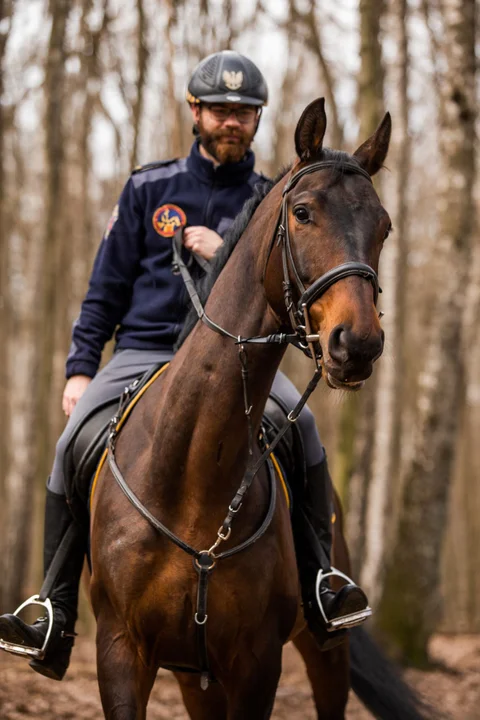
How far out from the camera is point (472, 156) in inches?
429

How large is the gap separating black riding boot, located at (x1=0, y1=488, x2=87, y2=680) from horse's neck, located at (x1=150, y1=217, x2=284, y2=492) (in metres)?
0.96

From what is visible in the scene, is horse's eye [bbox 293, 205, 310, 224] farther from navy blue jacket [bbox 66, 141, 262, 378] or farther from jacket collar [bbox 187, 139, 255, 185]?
jacket collar [bbox 187, 139, 255, 185]

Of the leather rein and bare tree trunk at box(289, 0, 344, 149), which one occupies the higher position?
bare tree trunk at box(289, 0, 344, 149)

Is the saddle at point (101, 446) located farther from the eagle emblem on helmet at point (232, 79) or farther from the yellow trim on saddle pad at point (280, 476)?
the eagle emblem on helmet at point (232, 79)

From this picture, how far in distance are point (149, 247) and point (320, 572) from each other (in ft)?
6.11

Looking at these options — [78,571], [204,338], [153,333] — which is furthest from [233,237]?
[78,571]

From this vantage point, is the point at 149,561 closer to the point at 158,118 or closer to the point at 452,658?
the point at 452,658

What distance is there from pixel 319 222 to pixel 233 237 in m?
0.72

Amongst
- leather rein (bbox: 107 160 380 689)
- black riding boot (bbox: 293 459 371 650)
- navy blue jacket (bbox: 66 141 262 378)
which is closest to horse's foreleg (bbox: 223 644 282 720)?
leather rein (bbox: 107 160 380 689)

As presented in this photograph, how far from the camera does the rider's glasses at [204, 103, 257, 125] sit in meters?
4.95

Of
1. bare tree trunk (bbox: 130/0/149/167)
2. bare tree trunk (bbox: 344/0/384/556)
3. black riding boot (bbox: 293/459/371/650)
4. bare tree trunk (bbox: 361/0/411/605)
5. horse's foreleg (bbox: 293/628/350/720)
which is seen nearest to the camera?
black riding boot (bbox: 293/459/371/650)

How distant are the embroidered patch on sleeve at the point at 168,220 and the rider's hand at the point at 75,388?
34.1 inches

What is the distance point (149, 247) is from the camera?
4957 millimetres

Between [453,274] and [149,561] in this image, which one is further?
[453,274]
